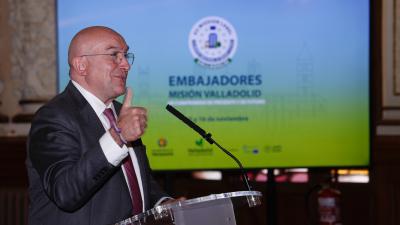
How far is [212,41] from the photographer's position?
15.2 ft

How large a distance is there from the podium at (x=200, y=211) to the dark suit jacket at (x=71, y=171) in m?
0.26

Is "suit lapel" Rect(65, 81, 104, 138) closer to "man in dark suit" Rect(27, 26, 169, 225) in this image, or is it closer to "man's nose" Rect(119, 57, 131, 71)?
"man in dark suit" Rect(27, 26, 169, 225)

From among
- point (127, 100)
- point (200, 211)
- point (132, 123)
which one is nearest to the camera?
point (200, 211)

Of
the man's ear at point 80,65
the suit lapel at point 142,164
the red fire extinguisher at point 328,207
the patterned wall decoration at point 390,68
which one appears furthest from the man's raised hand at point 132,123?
the patterned wall decoration at point 390,68

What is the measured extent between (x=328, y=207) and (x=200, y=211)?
2.94m

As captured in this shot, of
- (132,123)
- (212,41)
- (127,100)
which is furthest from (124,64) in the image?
(212,41)

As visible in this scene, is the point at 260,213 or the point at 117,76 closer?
the point at 117,76

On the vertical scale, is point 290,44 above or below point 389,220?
above

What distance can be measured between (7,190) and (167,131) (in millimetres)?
1434

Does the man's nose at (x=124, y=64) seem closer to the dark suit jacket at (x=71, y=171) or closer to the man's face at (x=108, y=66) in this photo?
the man's face at (x=108, y=66)

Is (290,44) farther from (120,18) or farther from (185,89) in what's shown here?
(120,18)

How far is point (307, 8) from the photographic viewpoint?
4660 mm

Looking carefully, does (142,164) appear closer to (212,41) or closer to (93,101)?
(93,101)

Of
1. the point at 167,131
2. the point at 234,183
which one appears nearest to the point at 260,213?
the point at 234,183
